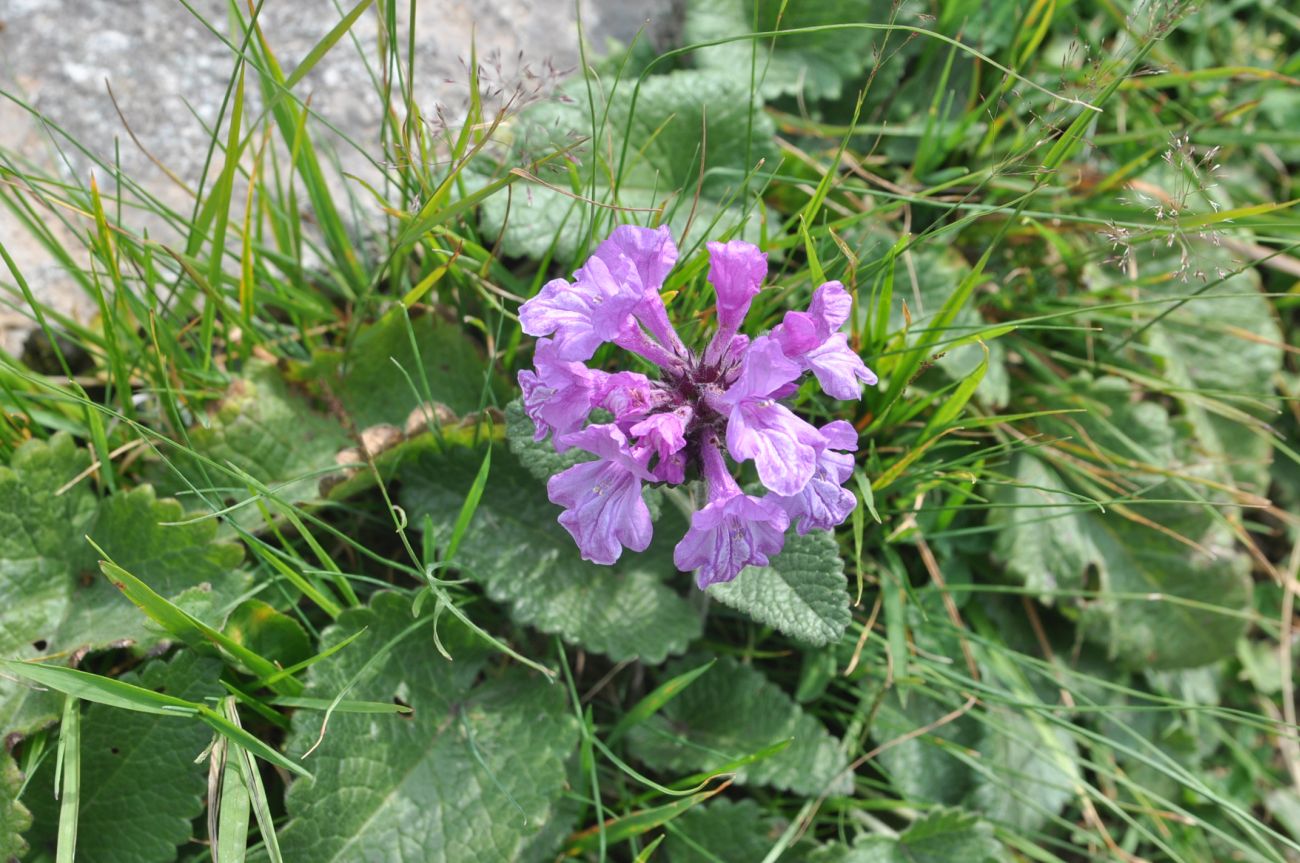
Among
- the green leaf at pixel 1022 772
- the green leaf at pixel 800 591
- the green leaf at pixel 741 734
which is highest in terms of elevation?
the green leaf at pixel 800 591

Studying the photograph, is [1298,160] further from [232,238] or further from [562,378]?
[232,238]

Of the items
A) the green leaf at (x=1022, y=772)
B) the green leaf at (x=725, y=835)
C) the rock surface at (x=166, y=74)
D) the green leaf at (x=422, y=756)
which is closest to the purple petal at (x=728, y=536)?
the green leaf at (x=422, y=756)

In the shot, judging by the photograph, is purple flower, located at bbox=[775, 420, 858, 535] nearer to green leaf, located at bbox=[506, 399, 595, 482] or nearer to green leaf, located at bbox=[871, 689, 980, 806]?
green leaf, located at bbox=[506, 399, 595, 482]

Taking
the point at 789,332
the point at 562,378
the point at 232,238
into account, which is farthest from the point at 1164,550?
the point at 232,238

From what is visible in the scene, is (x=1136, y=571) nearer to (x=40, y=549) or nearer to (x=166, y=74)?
(x=40, y=549)

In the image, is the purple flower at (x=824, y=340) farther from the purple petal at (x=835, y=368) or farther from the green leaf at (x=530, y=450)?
the green leaf at (x=530, y=450)

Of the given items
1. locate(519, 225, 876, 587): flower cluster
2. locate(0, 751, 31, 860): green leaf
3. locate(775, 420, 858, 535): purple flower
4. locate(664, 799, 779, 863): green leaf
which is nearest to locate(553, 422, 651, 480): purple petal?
locate(519, 225, 876, 587): flower cluster
